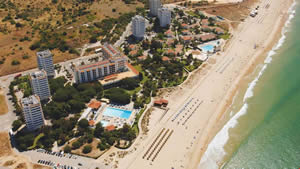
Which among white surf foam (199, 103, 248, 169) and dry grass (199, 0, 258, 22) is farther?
dry grass (199, 0, 258, 22)

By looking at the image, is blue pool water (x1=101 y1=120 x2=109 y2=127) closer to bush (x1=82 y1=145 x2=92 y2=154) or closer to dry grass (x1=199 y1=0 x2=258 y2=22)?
bush (x1=82 y1=145 x2=92 y2=154)

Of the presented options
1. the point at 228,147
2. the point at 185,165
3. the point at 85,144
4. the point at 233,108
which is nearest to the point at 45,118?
the point at 85,144

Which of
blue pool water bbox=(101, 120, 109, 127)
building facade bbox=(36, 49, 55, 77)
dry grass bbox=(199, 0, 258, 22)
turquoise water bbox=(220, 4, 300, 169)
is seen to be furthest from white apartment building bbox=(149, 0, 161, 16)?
blue pool water bbox=(101, 120, 109, 127)

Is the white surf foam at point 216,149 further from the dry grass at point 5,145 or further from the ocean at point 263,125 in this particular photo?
the dry grass at point 5,145

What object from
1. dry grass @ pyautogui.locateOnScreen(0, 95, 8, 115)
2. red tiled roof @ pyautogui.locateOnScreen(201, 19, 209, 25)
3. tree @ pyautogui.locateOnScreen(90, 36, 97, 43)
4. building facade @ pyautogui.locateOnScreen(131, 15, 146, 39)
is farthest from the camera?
red tiled roof @ pyautogui.locateOnScreen(201, 19, 209, 25)

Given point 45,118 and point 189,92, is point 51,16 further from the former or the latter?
point 189,92

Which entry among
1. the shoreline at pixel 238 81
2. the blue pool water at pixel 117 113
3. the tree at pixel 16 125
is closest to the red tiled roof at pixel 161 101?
the blue pool water at pixel 117 113

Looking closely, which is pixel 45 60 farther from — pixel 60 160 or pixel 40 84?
pixel 60 160
